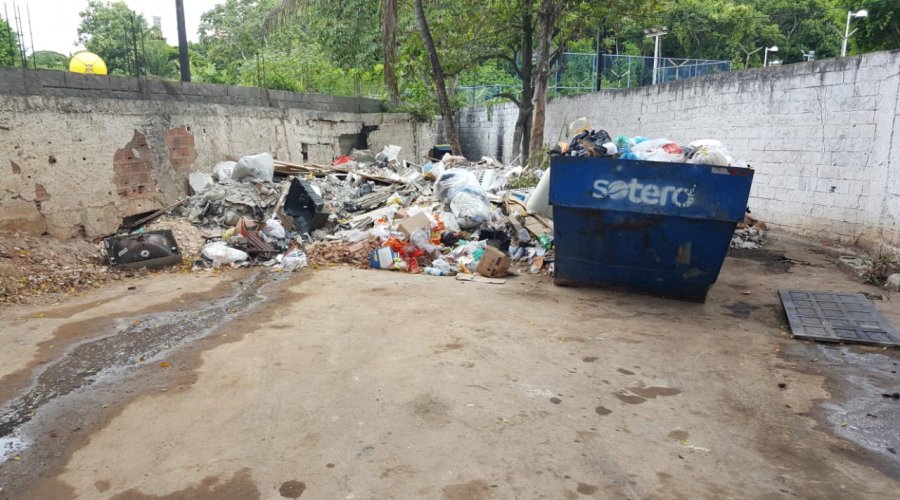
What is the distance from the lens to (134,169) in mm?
7758

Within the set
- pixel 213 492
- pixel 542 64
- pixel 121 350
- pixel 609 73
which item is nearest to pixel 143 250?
pixel 121 350

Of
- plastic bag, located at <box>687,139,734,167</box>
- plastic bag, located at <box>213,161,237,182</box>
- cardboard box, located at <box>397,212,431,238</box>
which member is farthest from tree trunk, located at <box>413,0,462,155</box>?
plastic bag, located at <box>687,139,734,167</box>

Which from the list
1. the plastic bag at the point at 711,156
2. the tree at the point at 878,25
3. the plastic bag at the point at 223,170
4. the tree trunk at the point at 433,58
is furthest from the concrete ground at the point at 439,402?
the tree at the point at 878,25

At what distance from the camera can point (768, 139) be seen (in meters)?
8.35

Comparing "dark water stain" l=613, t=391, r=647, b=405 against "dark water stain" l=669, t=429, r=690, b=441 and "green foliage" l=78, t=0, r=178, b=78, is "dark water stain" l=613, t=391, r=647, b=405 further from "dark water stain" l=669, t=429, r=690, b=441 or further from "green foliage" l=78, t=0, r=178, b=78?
"green foliage" l=78, t=0, r=178, b=78

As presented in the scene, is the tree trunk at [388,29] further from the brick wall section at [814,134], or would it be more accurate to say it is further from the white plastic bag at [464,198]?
the brick wall section at [814,134]

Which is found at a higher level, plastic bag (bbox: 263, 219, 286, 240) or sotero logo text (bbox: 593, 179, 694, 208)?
sotero logo text (bbox: 593, 179, 694, 208)

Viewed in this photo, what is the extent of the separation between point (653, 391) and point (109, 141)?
7.12m

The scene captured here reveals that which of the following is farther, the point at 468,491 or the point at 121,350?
the point at 121,350

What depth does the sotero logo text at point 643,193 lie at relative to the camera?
4.86 m

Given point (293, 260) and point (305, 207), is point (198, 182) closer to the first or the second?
point (305, 207)

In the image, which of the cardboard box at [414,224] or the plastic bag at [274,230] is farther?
the plastic bag at [274,230]

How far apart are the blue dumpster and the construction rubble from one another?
1.09m

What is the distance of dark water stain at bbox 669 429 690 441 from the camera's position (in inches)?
111
